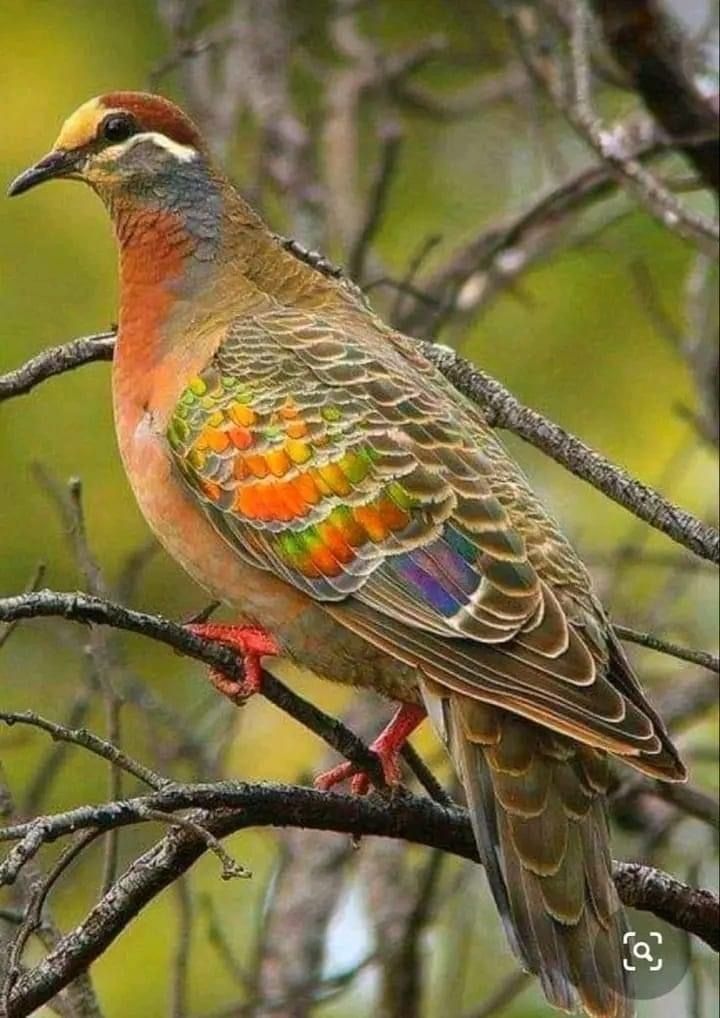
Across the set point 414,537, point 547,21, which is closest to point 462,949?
point 414,537

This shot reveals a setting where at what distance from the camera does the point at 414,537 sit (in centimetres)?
376

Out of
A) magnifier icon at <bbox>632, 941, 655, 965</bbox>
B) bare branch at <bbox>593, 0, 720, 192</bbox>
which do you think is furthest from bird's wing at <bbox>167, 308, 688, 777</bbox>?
bare branch at <bbox>593, 0, 720, 192</bbox>

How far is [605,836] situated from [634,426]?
11.8 ft

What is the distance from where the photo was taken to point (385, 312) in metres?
6.76

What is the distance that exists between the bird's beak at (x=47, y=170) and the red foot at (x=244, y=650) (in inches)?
41.5

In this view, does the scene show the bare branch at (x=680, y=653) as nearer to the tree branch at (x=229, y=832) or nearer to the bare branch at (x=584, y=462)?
the bare branch at (x=584, y=462)

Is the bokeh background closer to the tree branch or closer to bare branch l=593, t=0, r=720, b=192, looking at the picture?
bare branch l=593, t=0, r=720, b=192

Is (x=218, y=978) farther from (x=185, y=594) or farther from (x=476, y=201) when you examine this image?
(x=476, y=201)

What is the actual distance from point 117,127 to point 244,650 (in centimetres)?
134

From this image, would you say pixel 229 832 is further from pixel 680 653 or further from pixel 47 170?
pixel 47 170

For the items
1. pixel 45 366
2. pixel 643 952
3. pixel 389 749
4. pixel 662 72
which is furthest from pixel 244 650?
pixel 662 72

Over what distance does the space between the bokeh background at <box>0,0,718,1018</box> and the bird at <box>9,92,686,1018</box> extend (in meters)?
1.19

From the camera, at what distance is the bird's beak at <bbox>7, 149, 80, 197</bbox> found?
440cm

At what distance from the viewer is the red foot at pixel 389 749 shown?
3721mm
